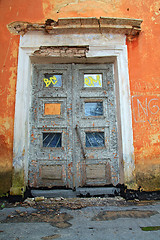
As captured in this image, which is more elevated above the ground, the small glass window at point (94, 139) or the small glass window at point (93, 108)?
the small glass window at point (93, 108)

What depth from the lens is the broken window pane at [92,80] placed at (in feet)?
11.6

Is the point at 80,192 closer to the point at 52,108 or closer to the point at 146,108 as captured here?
the point at 52,108

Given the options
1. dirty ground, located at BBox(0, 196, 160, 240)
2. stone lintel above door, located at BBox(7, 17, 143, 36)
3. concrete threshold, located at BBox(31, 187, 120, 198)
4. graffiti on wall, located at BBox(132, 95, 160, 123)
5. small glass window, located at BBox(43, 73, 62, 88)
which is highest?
stone lintel above door, located at BBox(7, 17, 143, 36)

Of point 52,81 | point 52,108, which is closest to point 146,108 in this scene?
point 52,108

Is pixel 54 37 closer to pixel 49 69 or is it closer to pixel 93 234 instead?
pixel 49 69

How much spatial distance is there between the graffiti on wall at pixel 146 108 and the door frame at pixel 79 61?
0.12m

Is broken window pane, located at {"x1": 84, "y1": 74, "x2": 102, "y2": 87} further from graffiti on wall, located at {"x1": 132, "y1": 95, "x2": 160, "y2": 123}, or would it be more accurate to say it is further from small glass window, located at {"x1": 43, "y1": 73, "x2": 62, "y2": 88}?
graffiti on wall, located at {"x1": 132, "y1": 95, "x2": 160, "y2": 123}

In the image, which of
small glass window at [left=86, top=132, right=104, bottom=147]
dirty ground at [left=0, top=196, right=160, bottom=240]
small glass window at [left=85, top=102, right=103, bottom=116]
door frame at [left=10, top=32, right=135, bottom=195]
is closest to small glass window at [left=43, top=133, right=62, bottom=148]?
door frame at [left=10, top=32, right=135, bottom=195]

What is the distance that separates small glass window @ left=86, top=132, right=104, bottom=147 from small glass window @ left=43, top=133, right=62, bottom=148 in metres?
0.54

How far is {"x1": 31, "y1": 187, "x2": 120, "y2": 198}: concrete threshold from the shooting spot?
3.01m

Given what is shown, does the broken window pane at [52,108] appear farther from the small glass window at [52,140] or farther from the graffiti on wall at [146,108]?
the graffiti on wall at [146,108]

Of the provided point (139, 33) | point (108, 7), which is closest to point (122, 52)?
point (139, 33)

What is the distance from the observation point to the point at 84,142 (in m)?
3.27

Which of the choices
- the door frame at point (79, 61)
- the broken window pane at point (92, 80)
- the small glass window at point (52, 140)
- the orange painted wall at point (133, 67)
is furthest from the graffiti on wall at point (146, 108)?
the small glass window at point (52, 140)
